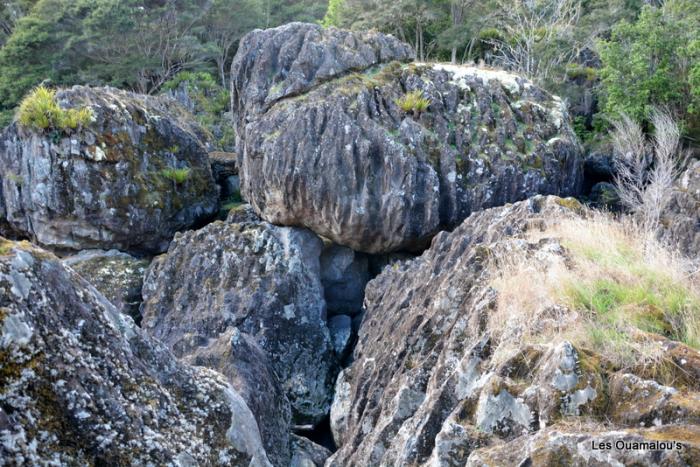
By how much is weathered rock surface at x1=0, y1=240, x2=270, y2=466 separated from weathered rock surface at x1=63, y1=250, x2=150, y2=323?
10544mm

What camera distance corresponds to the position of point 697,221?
12414 mm

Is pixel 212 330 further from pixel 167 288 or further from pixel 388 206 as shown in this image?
pixel 388 206

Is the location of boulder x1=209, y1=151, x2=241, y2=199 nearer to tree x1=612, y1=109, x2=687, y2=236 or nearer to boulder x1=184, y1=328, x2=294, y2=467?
tree x1=612, y1=109, x2=687, y2=236

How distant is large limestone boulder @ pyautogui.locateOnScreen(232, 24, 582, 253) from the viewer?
1424 centimetres

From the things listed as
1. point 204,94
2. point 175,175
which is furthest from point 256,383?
point 204,94

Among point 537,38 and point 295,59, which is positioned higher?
point 537,38

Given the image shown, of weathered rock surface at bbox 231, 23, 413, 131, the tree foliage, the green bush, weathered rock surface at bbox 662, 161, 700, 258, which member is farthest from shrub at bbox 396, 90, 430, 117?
the tree foliage

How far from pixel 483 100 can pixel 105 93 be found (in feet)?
31.1

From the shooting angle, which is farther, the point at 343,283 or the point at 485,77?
the point at 485,77

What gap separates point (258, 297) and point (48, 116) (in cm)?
675

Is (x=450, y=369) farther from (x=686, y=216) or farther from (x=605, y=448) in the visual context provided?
(x=686, y=216)

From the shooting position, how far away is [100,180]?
52.1ft

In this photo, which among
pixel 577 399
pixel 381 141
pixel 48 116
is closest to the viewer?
pixel 577 399

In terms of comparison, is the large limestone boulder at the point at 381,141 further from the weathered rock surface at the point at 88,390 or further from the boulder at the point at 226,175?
the weathered rock surface at the point at 88,390
